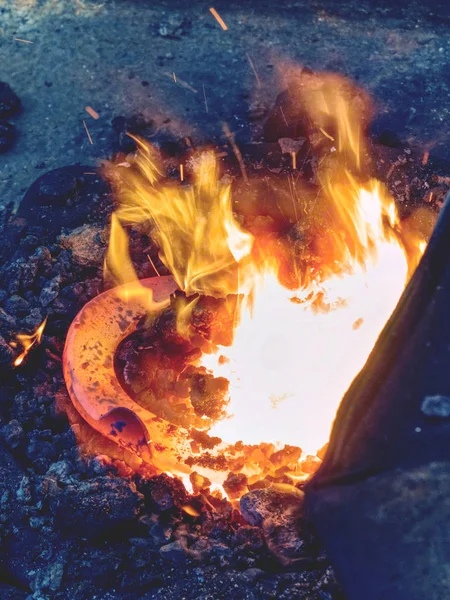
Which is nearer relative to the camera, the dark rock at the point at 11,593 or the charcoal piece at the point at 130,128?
the dark rock at the point at 11,593

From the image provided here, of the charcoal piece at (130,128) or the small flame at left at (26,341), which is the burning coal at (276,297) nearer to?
the small flame at left at (26,341)

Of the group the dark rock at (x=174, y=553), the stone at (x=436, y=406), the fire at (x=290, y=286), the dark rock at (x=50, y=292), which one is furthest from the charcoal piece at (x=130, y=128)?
the stone at (x=436, y=406)

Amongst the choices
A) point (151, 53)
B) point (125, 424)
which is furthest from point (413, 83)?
point (125, 424)

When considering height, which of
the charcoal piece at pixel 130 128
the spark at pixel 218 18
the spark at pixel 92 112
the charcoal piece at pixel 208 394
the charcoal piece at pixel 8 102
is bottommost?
the charcoal piece at pixel 208 394

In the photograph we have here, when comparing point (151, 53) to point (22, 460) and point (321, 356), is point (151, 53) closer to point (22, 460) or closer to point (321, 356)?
point (321, 356)

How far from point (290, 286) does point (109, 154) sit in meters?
2.46

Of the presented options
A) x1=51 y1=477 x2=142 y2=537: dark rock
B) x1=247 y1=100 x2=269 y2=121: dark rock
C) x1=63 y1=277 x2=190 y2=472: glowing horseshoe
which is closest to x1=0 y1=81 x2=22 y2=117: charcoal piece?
x1=247 y1=100 x2=269 y2=121: dark rock

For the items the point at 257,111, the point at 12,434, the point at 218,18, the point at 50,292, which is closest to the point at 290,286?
the point at 50,292

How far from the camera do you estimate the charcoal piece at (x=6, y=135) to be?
5.69 metres

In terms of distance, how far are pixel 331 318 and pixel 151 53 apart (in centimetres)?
415

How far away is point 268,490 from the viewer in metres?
3.10

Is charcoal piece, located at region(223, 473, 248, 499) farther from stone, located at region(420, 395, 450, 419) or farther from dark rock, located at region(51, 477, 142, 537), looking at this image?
stone, located at region(420, 395, 450, 419)

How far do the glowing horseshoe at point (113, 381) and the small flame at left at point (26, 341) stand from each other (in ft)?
0.84

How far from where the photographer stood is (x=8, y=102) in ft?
19.5
